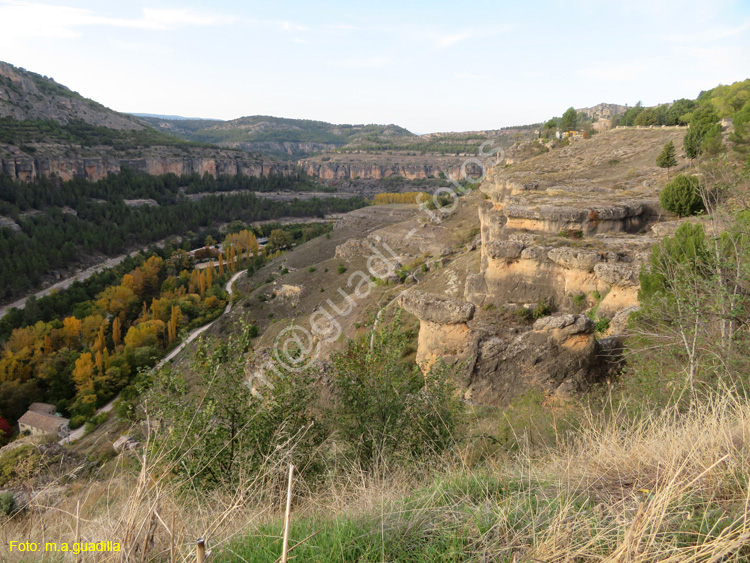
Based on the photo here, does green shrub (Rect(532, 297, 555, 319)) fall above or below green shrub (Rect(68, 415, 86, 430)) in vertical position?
above

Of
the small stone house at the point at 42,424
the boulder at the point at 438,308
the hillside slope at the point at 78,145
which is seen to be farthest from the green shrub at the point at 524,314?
the hillside slope at the point at 78,145

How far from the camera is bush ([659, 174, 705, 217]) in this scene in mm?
15828

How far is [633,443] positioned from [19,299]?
51917 mm

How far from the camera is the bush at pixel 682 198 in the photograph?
15828mm

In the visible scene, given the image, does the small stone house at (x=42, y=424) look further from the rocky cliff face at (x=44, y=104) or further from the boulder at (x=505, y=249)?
the rocky cliff face at (x=44, y=104)

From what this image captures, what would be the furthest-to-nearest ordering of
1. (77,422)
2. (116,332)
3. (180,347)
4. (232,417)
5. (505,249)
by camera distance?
1. (116,332)
2. (180,347)
3. (77,422)
4. (505,249)
5. (232,417)

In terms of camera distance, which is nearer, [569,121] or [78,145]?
[569,121]

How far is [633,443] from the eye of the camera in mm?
3689

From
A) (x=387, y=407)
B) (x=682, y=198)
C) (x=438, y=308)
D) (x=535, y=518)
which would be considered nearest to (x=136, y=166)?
(x=438, y=308)

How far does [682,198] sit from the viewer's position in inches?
628

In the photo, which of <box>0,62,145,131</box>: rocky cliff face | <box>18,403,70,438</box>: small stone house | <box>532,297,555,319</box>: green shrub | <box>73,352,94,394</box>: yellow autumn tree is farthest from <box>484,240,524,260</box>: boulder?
<box>0,62,145,131</box>: rocky cliff face

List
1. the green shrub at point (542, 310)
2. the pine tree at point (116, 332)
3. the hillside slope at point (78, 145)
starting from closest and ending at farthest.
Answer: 1. the green shrub at point (542, 310)
2. the pine tree at point (116, 332)
3. the hillside slope at point (78, 145)

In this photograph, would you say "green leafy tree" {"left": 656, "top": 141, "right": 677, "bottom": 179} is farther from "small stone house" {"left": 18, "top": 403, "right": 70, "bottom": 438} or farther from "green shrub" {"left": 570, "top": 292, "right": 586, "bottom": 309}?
"small stone house" {"left": 18, "top": 403, "right": 70, "bottom": 438}

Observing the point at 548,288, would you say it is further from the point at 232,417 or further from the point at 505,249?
the point at 232,417
